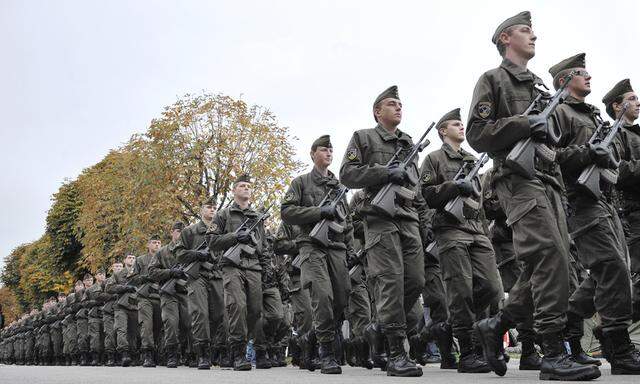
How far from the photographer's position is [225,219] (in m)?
11.5

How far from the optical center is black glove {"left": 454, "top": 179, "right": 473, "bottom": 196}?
8031 millimetres

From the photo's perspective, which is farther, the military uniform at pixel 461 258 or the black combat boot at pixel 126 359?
the black combat boot at pixel 126 359

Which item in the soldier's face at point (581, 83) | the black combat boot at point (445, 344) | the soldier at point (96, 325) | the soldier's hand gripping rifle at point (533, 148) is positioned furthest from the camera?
the soldier at point (96, 325)

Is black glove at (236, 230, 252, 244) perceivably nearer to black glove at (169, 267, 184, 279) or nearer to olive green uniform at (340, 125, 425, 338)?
black glove at (169, 267, 184, 279)

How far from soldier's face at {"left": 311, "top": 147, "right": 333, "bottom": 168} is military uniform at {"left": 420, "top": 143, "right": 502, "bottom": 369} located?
1.56 m

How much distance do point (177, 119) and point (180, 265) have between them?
670 inches

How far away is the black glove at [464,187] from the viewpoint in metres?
8.03

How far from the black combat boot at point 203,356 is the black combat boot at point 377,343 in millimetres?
4149

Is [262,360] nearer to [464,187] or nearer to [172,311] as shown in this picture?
[172,311]

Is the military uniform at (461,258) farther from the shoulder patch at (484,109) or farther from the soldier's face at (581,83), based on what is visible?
the shoulder patch at (484,109)

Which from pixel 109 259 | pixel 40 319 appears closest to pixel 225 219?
pixel 40 319

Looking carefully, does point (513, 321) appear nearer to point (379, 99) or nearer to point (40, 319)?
point (379, 99)

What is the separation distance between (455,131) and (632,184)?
7.34 feet

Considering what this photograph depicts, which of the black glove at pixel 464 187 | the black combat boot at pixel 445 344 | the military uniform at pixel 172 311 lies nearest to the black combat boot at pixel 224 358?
the military uniform at pixel 172 311
